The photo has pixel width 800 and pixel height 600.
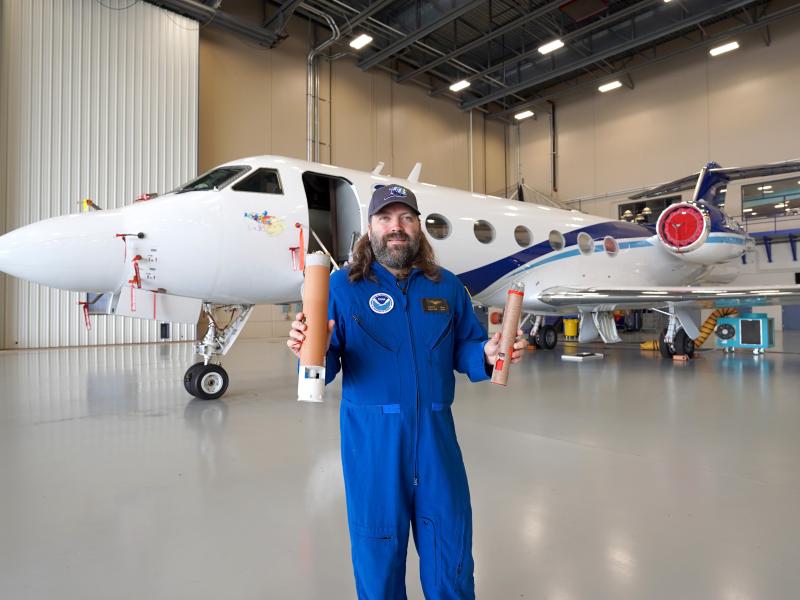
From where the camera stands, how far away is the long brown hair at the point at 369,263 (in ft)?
5.32

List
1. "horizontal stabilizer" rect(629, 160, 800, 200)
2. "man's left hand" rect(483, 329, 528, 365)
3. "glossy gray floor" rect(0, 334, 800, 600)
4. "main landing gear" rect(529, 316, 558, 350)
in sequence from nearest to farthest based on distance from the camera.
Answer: "man's left hand" rect(483, 329, 528, 365), "glossy gray floor" rect(0, 334, 800, 600), "horizontal stabilizer" rect(629, 160, 800, 200), "main landing gear" rect(529, 316, 558, 350)

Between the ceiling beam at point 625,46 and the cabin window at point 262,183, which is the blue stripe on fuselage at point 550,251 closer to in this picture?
the cabin window at point 262,183

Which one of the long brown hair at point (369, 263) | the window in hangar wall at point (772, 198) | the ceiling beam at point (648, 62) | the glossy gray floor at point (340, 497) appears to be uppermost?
the ceiling beam at point (648, 62)

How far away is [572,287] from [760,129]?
14.4 meters

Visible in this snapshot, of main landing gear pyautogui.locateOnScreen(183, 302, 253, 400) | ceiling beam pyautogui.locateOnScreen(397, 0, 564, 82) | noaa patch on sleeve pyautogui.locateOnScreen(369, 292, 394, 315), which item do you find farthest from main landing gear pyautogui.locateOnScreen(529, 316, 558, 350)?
noaa patch on sleeve pyautogui.locateOnScreen(369, 292, 394, 315)

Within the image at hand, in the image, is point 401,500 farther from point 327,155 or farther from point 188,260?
point 327,155

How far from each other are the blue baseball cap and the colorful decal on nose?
4.01 m

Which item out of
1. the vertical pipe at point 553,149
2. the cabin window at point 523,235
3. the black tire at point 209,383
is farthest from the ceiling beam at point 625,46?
the black tire at point 209,383

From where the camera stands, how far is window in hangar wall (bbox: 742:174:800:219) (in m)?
18.1

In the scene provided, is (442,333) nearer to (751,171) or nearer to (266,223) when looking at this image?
(266,223)

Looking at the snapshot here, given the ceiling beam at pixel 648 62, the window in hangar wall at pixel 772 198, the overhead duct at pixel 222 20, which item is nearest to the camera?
the overhead duct at pixel 222 20

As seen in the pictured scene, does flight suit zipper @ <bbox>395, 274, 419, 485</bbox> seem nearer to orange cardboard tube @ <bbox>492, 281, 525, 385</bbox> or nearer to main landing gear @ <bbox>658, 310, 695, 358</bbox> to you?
orange cardboard tube @ <bbox>492, 281, 525, 385</bbox>

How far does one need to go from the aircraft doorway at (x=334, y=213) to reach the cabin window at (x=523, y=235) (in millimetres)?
3165

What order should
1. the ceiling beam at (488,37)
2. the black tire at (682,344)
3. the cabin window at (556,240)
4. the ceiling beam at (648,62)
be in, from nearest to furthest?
the black tire at (682,344), the cabin window at (556,240), the ceiling beam at (488,37), the ceiling beam at (648,62)
